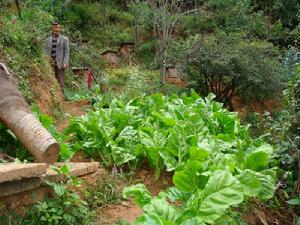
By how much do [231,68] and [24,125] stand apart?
7006 mm

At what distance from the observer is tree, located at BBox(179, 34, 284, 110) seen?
1073cm

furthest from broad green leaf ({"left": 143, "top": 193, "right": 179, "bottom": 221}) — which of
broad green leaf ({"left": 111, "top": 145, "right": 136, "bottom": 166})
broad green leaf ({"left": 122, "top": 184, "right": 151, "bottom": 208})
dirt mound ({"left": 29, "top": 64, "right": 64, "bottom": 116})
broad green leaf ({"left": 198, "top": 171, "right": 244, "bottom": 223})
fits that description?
dirt mound ({"left": 29, "top": 64, "right": 64, "bottom": 116})

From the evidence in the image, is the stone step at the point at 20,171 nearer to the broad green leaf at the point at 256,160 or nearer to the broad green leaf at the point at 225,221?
the broad green leaf at the point at 225,221

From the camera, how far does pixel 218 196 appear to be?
3223 mm

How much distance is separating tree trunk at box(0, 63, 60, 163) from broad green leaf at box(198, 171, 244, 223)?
153 cm

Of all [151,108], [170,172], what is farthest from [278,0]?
[170,172]

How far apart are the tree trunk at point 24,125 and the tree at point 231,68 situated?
6.48m

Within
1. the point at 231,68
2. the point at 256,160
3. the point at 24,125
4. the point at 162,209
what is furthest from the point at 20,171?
the point at 231,68

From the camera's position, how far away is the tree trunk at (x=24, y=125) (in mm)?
4141

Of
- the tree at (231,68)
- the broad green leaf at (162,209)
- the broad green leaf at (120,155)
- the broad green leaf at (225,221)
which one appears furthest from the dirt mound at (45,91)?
the broad green leaf at (162,209)

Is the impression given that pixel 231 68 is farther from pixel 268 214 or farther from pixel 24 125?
pixel 24 125

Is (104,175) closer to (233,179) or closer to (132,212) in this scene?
(132,212)

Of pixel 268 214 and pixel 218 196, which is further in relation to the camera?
pixel 268 214

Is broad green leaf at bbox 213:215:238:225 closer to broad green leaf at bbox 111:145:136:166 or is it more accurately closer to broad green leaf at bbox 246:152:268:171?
broad green leaf at bbox 246:152:268:171
